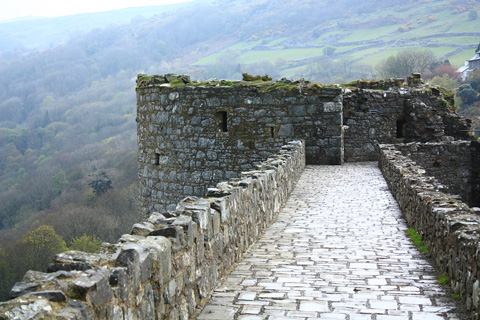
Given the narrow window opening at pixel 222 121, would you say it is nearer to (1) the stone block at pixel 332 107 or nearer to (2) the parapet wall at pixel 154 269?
(1) the stone block at pixel 332 107

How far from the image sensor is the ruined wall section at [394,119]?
15406 millimetres

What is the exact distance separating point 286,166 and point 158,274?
636 cm

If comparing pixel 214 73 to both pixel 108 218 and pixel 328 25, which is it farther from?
pixel 108 218

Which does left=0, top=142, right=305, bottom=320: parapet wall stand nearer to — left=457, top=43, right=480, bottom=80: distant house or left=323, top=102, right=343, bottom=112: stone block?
left=323, top=102, right=343, bottom=112: stone block

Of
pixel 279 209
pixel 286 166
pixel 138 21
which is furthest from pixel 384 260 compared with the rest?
pixel 138 21

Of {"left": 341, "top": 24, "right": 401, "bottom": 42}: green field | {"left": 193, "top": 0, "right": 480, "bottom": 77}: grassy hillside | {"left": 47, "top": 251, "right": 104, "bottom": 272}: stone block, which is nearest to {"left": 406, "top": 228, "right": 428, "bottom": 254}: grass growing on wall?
{"left": 47, "top": 251, "right": 104, "bottom": 272}: stone block

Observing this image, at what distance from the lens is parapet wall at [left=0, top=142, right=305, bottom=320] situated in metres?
2.66

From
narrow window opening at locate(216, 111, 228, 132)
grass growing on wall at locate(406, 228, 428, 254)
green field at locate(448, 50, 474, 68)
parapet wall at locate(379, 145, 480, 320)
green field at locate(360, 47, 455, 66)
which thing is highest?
green field at locate(360, 47, 455, 66)

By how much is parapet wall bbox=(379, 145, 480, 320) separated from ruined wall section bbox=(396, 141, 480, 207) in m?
6.56

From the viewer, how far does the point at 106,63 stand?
119062mm

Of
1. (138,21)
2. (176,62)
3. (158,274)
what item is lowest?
(158,274)

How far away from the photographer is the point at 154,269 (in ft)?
11.7

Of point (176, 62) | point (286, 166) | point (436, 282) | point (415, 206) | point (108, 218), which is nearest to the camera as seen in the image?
point (436, 282)

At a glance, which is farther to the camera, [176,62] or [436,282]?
[176,62]
